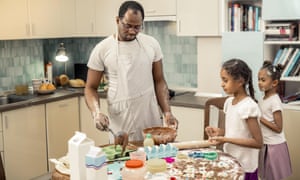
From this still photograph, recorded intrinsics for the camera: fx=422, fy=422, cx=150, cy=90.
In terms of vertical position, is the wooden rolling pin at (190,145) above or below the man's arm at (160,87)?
below

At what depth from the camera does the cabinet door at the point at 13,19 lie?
374 centimetres

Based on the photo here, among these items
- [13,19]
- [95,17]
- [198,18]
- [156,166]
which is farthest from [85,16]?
[156,166]

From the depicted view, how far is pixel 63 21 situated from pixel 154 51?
1.96m

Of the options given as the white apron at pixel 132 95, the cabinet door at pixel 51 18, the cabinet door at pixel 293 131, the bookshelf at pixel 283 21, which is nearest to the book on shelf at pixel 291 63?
the bookshelf at pixel 283 21

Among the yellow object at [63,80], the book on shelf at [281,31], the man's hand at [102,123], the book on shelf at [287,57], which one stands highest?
the book on shelf at [281,31]

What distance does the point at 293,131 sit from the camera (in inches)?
127

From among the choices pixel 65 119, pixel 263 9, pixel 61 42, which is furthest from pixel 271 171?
pixel 61 42

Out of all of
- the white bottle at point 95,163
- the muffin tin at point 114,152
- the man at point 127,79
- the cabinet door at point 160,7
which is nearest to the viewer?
the white bottle at point 95,163

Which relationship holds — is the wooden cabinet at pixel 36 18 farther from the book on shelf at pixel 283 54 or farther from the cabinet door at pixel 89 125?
the book on shelf at pixel 283 54

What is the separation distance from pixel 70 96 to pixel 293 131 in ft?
6.97

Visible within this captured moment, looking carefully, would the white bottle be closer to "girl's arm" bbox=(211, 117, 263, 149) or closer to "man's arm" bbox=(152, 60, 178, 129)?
"girl's arm" bbox=(211, 117, 263, 149)

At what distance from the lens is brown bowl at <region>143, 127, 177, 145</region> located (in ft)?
7.36

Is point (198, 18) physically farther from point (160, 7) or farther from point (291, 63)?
point (291, 63)

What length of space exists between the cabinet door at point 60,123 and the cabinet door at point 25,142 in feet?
0.23
